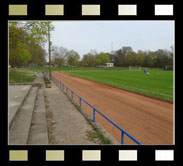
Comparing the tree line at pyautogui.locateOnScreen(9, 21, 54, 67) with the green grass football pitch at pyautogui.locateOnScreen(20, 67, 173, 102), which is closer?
the tree line at pyautogui.locateOnScreen(9, 21, 54, 67)

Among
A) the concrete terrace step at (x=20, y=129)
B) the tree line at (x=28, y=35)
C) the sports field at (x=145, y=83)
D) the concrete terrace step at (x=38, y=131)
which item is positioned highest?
the tree line at (x=28, y=35)

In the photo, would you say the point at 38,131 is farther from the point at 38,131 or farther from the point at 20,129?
the point at 20,129

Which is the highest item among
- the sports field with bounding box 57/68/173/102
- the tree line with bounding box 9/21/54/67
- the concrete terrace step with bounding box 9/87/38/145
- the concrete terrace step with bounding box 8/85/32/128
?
the tree line with bounding box 9/21/54/67

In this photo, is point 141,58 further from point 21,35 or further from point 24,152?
point 24,152

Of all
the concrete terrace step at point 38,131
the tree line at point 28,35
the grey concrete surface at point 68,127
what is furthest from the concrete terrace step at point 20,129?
the tree line at point 28,35

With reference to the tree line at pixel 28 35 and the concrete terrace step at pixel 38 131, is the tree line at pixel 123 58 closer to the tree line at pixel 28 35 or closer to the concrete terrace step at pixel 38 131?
the tree line at pixel 28 35

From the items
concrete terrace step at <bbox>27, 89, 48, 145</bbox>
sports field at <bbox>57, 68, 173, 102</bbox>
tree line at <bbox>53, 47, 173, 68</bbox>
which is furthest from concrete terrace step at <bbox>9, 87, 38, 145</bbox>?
tree line at <bbox>53, 47, 173, 68</bbox>

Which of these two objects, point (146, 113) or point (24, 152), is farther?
point (146, 113)

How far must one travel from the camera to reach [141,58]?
49125mm

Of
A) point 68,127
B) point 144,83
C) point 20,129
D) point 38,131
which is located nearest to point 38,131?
point 38,131

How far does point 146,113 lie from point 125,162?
20.9 feet

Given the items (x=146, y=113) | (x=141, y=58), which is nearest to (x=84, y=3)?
(x=146, y=113)

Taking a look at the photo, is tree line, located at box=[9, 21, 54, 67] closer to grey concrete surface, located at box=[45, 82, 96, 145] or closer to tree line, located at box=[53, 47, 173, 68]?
grey concrete surface, located at box=[45, 82, 96, 145]

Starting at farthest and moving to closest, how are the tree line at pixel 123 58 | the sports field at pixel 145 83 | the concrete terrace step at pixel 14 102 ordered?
the tree line at pixel 123 58 → the sports field at pixel 145 83 → the concrete terrace step at pixel 14 102
